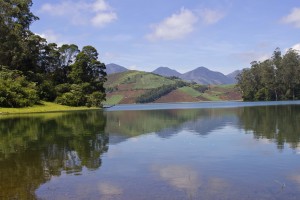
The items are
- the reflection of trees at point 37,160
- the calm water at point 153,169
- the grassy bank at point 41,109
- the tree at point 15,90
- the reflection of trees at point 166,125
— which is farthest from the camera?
the tree at point 15,90

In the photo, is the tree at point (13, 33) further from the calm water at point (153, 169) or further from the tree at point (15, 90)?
the calm water at point (153, 169)

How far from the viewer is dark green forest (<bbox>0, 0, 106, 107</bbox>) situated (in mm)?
99312

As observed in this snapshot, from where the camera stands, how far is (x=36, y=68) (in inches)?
4956

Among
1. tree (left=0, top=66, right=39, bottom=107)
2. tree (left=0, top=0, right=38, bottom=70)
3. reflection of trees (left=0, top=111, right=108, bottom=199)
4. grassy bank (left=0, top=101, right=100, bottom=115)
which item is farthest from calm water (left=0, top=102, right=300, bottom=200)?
tree (left=0, top=0, right=38, bottom=70)

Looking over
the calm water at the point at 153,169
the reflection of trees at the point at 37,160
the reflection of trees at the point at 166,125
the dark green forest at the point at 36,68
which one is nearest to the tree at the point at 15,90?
the dark green forest at the point at 36,68

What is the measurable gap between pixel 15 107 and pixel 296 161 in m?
85.6

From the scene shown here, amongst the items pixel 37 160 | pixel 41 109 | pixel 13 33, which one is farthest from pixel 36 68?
pixel 37 160

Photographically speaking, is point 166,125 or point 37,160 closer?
point 37,160

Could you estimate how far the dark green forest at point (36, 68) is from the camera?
99.3m

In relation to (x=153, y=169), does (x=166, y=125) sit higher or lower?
higher

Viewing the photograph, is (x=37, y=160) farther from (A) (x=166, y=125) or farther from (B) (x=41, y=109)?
(B) (x=41, y=109)

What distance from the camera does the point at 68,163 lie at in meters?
20.6

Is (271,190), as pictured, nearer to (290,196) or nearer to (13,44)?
(290,196)

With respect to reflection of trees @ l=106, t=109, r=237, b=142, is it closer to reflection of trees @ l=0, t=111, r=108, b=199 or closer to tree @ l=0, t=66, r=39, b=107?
reflection of trees @ l=0, t=111, r=108, b=199
